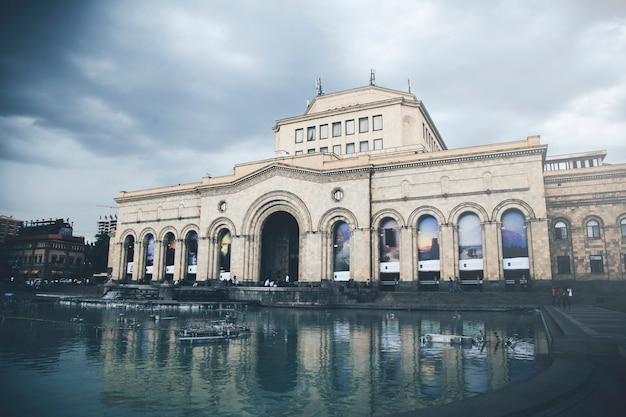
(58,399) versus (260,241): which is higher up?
(260,241)

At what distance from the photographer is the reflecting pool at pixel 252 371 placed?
7633mm

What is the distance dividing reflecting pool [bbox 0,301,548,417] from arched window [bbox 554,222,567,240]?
23.9 meters

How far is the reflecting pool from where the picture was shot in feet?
25.0

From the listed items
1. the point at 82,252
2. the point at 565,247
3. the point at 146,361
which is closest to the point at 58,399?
the point at 146,361

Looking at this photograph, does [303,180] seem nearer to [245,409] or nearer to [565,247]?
[565,247]

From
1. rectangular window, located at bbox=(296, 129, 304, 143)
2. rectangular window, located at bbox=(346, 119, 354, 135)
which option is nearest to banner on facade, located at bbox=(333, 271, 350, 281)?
rectangular window, located at bbox=(346, 119, 354, 135)

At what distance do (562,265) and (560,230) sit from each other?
301 centimetres

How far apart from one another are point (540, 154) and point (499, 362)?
27.3 m

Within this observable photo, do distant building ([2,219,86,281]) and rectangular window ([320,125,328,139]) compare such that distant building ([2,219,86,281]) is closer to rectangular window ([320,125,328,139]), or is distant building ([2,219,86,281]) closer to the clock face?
rectangular window ([320,125,328,139])

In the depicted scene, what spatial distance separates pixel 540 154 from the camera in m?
33.8

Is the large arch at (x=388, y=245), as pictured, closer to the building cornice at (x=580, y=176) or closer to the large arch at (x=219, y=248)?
the building cornice at (x=580, y=176)

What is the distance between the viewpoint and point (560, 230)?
38031mm

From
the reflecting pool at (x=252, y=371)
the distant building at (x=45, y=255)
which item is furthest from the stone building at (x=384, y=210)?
the distant building at (x=45, y=255)

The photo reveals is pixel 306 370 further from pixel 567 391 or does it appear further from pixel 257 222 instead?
pixel 257 222
